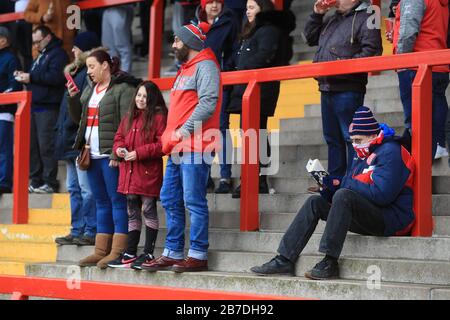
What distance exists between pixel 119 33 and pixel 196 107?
4.57m

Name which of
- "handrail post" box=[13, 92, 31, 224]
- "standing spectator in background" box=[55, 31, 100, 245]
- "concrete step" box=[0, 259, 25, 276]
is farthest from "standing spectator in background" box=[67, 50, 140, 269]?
"handrail post" box=[13, 92, 31, 224]

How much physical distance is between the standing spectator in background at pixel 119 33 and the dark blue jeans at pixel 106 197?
3529 millimetres

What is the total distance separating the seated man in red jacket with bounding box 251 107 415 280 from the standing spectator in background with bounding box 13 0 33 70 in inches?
265

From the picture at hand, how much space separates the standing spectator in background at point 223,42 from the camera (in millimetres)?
8797

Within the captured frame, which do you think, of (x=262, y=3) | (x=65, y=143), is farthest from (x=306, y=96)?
(x=65, y=143)

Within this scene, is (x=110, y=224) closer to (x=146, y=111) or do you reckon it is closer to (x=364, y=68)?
(x=146, y=111)

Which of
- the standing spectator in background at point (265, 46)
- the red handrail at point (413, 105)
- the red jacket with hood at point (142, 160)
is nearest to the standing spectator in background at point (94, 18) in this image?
the standing spectator in background at point (265, 46)

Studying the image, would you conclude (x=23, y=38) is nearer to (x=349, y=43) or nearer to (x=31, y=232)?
(x=31, y=232)

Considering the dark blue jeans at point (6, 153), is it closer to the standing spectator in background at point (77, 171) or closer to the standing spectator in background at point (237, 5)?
the standing spectator in background at point (77, 171)

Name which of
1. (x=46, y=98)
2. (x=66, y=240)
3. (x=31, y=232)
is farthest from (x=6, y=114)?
(x=66, y=240)

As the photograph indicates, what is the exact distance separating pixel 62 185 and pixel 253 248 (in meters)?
3.26

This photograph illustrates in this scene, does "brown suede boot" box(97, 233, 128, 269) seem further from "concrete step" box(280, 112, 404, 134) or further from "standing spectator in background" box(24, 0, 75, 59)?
"standing spectator in background" box(24, 0, 75, 59)

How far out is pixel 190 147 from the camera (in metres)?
7.52

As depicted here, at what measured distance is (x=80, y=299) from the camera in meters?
8.08
